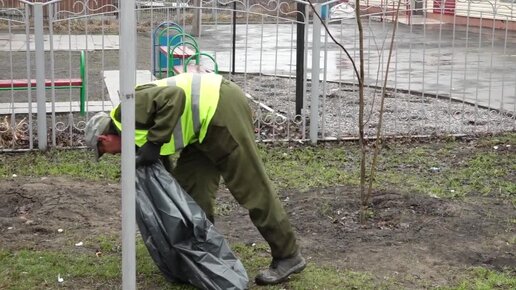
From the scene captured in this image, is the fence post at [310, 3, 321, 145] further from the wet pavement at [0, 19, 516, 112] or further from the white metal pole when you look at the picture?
the white metal pole

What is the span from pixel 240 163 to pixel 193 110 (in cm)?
40

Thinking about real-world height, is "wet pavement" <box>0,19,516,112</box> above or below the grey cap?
below

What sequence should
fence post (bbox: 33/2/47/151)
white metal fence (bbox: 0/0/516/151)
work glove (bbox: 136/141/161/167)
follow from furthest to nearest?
white metal fence (bbox: 0/0/516/151) < fence post (bbox: 33/2/47/151) < work glove (bbox: 136/141/161/167)

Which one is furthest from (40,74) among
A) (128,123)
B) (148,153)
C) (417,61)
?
(417,61)

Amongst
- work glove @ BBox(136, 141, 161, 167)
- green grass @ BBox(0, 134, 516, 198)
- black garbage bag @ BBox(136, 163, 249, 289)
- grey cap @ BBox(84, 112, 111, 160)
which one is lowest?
green grass @ BBox(0, 134, 516, 198)

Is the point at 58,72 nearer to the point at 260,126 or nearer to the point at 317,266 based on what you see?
the point at 260,126

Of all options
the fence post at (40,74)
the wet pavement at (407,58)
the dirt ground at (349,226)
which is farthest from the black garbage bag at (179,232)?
the wet pavement at (407,58)

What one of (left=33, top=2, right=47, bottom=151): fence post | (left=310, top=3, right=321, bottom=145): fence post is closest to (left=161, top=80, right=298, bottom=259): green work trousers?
(left=33, top=2, right=47, bottom=151): fence post

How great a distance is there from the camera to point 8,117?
9.41 meters

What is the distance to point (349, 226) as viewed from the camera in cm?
Result: 592

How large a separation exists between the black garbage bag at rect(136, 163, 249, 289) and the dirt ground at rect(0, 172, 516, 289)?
0.89 meters

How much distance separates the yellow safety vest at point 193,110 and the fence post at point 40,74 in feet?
12.7

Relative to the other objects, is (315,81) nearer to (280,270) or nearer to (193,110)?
(280,270)

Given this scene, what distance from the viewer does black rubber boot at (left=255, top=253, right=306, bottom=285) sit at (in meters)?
4.79
